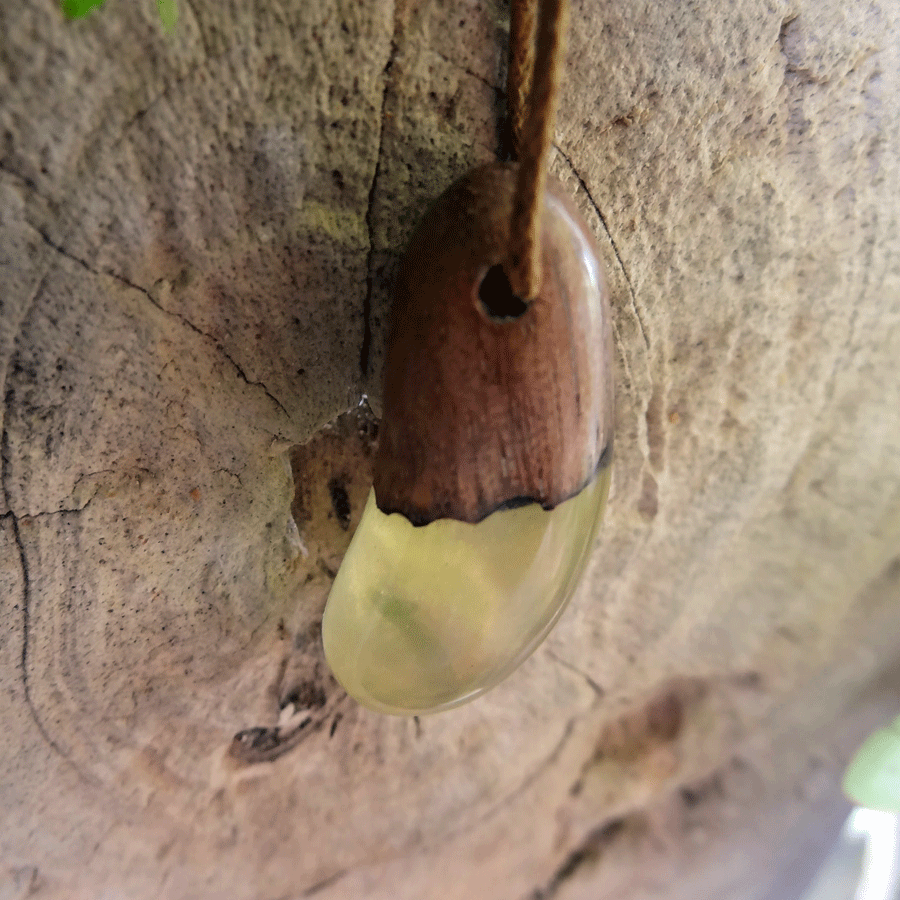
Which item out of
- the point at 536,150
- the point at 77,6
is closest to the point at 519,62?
the point at 536,150

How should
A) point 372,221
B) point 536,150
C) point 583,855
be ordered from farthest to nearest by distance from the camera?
1. point 583,855
2. point 372,221
3. point 536,150

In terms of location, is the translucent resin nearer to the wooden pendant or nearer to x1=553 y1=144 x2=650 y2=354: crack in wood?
the wooden pendant

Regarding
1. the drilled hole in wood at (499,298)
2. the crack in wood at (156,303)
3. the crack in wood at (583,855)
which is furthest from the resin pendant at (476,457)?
the crack in wood at (583,855)

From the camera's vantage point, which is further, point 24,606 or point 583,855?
point 583,855

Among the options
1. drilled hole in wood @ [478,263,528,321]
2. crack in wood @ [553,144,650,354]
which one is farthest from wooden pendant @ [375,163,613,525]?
crack in wood @ [553,144,650,354]

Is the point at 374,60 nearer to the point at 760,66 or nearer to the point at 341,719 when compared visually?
the point at 760,66

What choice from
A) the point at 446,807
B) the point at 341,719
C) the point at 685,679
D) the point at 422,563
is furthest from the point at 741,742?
the point at 422,563

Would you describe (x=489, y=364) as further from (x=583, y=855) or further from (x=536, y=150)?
(x=583, y=855)
